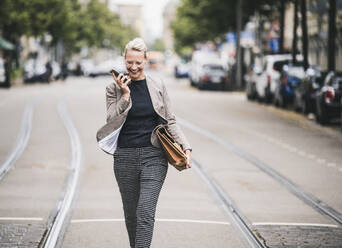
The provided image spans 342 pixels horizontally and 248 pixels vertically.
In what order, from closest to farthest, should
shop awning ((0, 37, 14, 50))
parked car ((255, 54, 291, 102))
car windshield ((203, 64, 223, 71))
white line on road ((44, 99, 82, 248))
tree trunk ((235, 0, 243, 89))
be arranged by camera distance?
white line on road ((44, 99, 82, 248)) < parked car ((255, 54, 291, 102)) < tree trunk ((235, 0, 243, 89)) < car windshield ((203, 64, 223, 71)) < shop awning ((0, 37, 14, 50))

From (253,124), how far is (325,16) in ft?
99.7

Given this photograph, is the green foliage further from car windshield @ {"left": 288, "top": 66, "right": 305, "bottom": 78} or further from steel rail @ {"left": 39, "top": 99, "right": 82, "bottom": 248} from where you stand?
steel rail @ {"left": 39, "top": 99, "right": 82, "bottom": 248}

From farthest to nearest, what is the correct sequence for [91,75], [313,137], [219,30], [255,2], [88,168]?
[91,75]
[219,30]
[255,2]
[313,137]
[88,168]

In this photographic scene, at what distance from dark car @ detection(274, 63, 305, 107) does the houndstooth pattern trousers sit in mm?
23807

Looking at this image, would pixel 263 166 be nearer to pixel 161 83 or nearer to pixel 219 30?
pixel 161 83

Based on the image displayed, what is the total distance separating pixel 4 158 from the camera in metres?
14.9

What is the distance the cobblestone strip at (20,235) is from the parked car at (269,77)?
24.0 m

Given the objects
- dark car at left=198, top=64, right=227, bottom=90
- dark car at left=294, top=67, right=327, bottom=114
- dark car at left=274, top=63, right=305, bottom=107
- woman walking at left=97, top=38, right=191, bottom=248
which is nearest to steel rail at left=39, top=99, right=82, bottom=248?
woman walking at left=97, top=38, right=191, bottom=248

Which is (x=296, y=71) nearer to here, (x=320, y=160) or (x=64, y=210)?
(x=320, y=160)

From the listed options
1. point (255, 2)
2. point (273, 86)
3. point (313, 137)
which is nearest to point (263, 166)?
point (313, 137)

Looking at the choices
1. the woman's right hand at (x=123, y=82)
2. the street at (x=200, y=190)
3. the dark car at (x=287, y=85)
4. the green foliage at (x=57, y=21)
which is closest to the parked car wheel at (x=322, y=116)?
the street at (x=200, y=190)

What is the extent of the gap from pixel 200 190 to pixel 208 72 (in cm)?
3853

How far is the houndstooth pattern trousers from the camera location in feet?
19.5

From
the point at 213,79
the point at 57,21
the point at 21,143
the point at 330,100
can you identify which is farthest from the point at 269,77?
the point at 57,21
